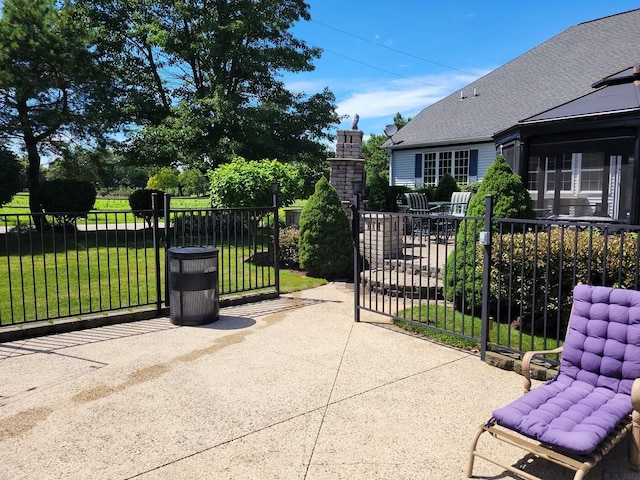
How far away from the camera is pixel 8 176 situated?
46.8 feet

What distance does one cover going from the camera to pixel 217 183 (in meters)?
10.7

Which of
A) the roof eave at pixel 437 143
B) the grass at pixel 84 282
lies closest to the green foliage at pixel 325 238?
the grass at pixel 84 282

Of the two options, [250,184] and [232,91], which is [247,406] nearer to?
[250,184]

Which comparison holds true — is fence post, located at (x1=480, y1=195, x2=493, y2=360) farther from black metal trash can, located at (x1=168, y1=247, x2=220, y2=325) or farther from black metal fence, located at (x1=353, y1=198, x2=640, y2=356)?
black metal trash can, located at (x1=168, y1=247, x2=220, y2=325)

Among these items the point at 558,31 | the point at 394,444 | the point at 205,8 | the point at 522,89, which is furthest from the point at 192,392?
the point at 558,31

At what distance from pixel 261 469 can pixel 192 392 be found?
131cm

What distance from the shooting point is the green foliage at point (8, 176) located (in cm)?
1405

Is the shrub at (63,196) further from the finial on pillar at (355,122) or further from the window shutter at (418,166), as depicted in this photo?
the window shutter at (418,166)

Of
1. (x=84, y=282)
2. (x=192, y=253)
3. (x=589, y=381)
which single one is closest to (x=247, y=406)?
(x=589, y=381)

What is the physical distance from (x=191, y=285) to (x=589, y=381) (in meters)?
4.42

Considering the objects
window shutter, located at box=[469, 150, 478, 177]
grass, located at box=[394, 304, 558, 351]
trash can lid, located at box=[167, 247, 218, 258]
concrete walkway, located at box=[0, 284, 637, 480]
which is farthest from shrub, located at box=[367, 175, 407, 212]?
concrete walkway, located at box=[0, 284, 637, 480]

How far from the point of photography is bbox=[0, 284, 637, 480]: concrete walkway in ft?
9.31

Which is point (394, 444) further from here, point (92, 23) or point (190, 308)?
point (92, 23)

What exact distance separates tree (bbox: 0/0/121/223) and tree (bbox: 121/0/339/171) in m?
2.13
